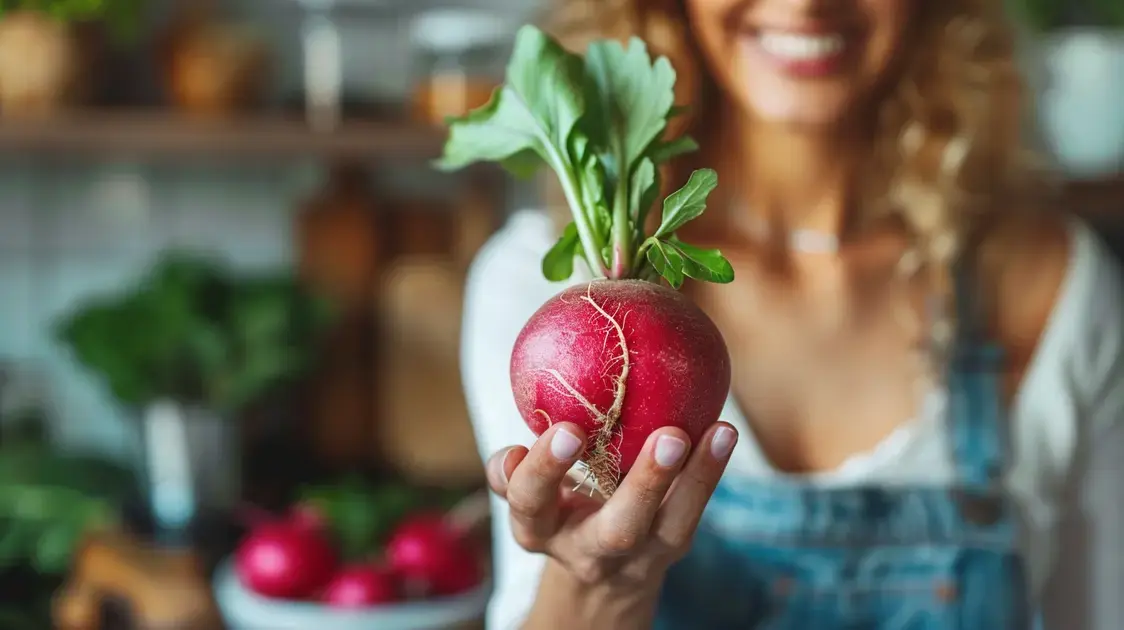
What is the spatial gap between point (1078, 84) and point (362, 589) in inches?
33.4

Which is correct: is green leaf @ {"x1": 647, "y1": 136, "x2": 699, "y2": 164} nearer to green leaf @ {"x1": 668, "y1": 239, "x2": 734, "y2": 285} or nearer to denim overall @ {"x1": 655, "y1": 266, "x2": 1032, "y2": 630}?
green leaf @ {"x1": 668, "y1": 239, "x2": 734, "y2": 285}

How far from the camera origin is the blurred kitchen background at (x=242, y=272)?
1102 millimetres

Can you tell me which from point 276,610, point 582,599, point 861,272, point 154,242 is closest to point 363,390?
point 154,242

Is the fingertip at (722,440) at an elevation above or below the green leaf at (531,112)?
below

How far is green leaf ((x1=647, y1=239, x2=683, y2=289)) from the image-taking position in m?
0.31

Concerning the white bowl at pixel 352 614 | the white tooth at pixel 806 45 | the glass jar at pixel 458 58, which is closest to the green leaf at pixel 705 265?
the white tooth at pixel 806 45

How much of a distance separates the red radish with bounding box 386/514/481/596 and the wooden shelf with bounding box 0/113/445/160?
407mm

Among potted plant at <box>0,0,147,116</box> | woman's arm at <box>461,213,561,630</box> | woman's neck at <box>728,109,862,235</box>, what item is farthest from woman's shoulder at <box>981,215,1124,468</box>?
potted plant at <box>0,0,147,116</box>

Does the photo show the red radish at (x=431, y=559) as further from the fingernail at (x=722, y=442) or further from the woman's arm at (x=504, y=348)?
the fingernail at (x=722, y=442)

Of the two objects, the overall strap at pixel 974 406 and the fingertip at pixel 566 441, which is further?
the overall strap at pixel 974 406

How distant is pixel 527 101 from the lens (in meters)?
0.35

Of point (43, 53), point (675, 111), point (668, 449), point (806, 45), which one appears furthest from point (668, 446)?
point (43, 53)

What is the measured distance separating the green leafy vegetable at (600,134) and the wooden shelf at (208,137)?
0.85m

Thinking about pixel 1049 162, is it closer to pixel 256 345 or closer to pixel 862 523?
pixel 862 523
